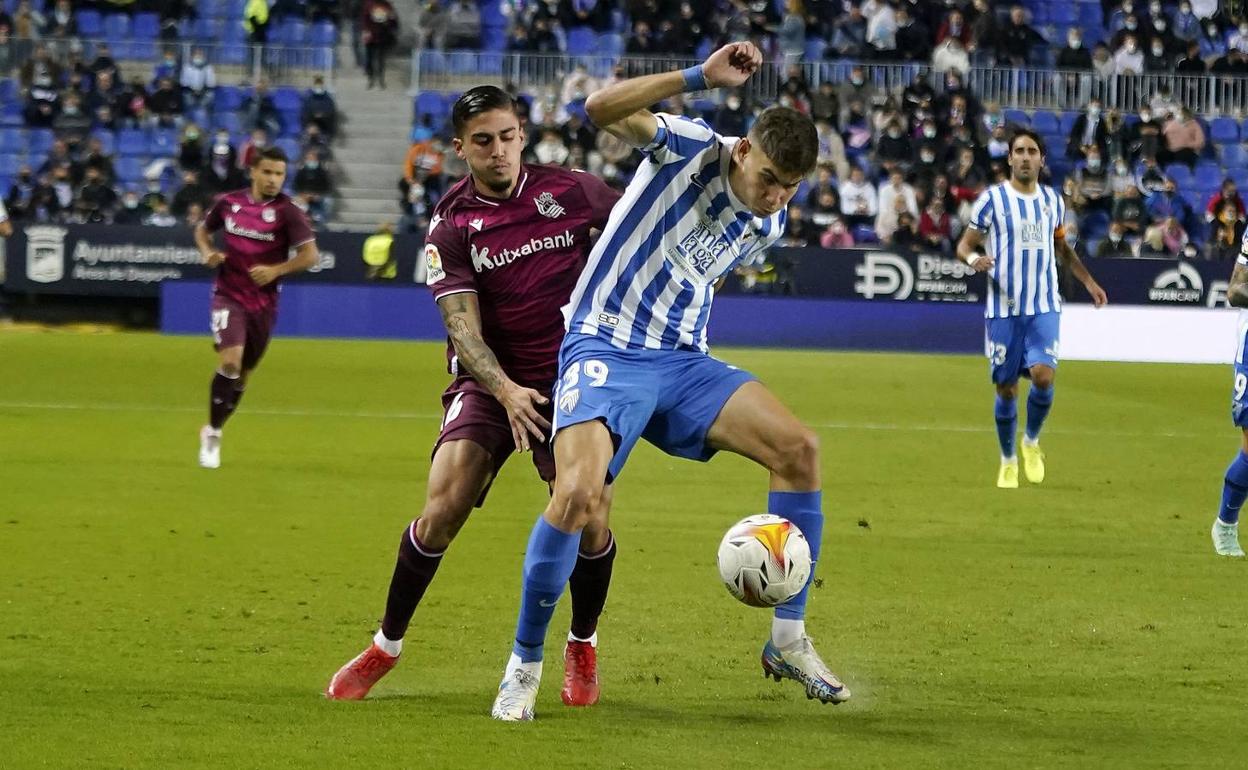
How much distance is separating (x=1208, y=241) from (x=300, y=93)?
14395 millimetres

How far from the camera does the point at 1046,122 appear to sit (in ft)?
95.2

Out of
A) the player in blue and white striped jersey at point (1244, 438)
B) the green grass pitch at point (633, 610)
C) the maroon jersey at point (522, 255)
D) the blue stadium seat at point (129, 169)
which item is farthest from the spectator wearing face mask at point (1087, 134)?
the maroon jersey at point (522, 255)

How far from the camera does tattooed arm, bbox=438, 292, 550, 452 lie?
5.54 metres

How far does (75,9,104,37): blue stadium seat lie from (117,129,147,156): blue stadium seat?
134 inches

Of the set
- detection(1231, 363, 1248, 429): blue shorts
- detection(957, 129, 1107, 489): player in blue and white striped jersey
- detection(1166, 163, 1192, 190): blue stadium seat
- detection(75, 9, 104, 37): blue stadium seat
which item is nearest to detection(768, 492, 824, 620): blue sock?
detection(1231, 363, 1248, 429): blue shorts

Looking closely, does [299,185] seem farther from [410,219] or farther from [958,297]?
[958,297]

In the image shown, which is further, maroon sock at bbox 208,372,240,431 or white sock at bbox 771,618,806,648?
maroon sock at bbox 208,372,240,431

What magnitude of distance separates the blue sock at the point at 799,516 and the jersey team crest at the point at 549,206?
3.85ft

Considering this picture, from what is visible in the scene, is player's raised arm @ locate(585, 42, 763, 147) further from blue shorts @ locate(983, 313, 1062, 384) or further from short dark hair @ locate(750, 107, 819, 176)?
blue shorts @ locate(983, 313, 1062, 384)

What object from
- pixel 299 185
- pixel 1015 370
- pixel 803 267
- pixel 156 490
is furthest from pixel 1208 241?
pixel 156 490

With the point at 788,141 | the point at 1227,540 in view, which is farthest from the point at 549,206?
the point at 1227,540

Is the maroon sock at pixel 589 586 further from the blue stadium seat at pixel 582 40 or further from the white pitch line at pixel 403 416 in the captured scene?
the blue stadium seat at pixel 582 40

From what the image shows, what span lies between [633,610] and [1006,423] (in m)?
5.21

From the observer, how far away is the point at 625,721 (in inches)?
213
